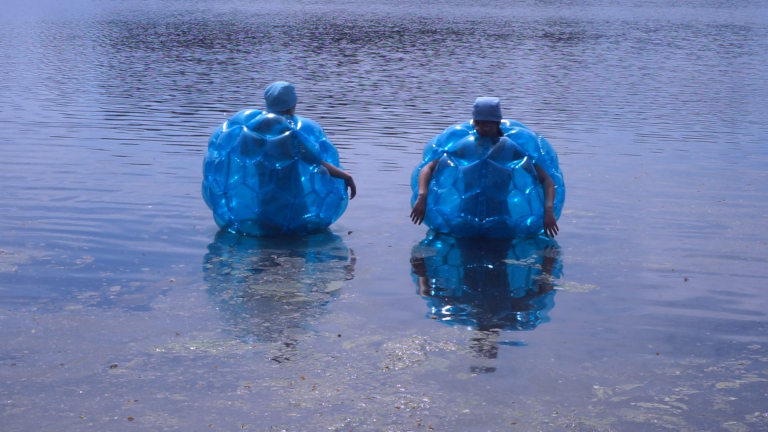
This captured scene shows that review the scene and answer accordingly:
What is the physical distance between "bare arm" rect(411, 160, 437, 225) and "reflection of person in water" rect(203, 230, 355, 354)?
714 mm

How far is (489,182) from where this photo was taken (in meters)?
9.61

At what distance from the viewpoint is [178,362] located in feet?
21.2

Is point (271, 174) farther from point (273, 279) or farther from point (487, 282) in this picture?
point (487, 282)

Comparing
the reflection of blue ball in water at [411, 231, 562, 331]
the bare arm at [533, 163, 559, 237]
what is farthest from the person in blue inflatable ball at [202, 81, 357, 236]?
the bare arm at [533, 163, 559, 237]

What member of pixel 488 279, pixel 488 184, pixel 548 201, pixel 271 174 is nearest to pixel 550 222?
pixel 548 201

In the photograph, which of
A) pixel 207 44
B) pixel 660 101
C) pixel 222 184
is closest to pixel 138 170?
pixel 222 184

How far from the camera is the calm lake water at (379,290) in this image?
5.89 meters

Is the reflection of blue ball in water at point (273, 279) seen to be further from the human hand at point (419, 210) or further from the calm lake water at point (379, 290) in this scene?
the human hand at point (419, 210)

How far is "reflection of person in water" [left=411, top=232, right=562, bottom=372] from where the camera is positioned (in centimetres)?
746

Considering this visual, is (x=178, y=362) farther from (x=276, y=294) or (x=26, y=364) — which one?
(x=276, y=294)

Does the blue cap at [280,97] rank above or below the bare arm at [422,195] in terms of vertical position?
above

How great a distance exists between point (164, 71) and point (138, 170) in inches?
620

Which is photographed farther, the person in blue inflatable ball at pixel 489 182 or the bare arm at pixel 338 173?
the bare arm at pixel 338 173

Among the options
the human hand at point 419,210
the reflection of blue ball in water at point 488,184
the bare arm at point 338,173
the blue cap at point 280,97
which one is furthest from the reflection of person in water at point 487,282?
the blue cap at point 280,97
